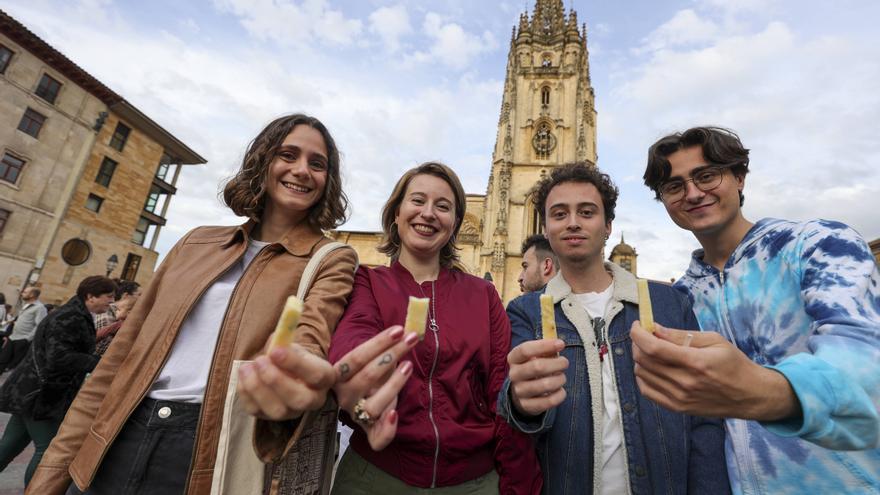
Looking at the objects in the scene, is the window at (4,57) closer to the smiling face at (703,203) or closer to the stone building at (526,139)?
the stone building at (526,139)

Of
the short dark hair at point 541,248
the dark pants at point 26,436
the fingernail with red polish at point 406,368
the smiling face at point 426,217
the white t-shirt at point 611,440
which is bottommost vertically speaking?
the dark pants at point 26,436

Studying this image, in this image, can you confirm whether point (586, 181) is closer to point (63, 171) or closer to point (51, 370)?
point (51, 370)

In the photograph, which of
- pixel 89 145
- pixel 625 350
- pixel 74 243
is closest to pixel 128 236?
pixel 74 243

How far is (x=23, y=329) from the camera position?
8.08 metres

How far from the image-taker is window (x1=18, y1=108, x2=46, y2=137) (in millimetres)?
18281

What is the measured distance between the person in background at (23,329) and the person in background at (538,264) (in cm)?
1062

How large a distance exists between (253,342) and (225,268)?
486 mm

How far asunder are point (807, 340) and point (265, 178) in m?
2.79

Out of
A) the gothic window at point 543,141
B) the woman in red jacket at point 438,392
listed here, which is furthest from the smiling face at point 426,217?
the gothic window at point 543,141

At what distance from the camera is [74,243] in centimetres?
1997

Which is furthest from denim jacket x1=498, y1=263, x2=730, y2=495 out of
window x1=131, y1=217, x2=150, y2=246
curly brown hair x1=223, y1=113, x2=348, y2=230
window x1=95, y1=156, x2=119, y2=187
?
window x1=131, y1=217, x2=150, y2=246

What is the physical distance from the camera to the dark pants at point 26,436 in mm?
3637

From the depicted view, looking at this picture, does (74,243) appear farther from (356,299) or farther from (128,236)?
(356,299)

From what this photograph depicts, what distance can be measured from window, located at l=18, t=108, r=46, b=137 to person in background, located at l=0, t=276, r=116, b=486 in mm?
23441
